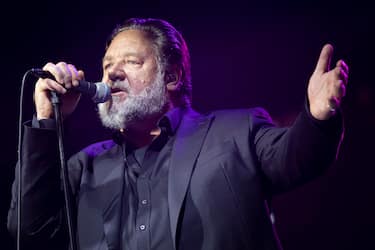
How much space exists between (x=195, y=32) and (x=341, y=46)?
1.15m

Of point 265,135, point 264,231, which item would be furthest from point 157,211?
point 265,135

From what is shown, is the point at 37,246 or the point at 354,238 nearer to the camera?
the point at 37,246

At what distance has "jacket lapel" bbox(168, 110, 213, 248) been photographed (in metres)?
1.54

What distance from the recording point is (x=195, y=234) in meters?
1.50

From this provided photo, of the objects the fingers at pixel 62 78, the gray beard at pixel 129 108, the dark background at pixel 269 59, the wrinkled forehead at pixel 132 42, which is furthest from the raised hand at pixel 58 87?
the dark background at pixel 269 59

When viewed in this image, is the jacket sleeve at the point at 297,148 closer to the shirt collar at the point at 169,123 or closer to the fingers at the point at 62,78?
the shirt collar at the point at 169,123

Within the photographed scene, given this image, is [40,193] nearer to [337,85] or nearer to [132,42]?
[132,42]

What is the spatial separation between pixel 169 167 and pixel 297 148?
516mm

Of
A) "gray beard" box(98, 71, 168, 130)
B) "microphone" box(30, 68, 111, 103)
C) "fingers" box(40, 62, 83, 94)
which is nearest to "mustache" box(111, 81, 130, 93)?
"gray beard" box(98, 71, 168, 130)

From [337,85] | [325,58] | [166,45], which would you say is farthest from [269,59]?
[337,85]

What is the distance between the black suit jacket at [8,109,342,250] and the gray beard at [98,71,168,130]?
0.21 meters

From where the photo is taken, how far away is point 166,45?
2260mm

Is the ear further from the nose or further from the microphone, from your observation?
the microphone

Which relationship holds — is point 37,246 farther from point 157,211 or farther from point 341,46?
point 341,46
